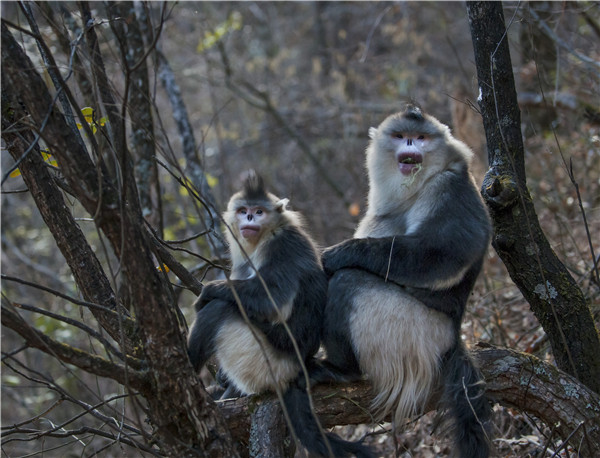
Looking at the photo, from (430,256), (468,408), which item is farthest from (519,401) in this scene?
(430,256)

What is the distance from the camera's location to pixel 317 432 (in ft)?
12.0

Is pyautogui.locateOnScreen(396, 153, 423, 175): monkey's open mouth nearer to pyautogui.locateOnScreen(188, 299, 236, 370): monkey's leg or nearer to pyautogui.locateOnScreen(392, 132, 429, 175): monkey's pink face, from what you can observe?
pyautogui.locateOnScreen(392, 132, 429, 175): monkey's pink face

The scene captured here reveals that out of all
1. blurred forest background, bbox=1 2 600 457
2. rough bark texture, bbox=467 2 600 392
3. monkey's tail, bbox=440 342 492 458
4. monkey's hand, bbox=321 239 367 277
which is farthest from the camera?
blurred forest background, bbox=1 2 600 457

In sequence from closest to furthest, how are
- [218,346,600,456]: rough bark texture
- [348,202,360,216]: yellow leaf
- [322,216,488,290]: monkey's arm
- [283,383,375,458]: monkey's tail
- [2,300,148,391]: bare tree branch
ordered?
[2,300,148,391]: bare tree branch → [283,383,375,458]: monkey's tail → [218,346,600,456]: rough bark texture → [322,216,488,290]: monkey's arm → [348,202,360,216]: yellow leaf

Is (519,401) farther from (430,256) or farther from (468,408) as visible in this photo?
(430,256)

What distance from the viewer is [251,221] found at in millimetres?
4203

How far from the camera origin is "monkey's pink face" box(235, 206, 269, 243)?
164 inches

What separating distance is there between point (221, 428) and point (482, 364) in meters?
1.76

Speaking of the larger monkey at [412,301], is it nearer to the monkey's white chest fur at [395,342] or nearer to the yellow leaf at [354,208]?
the monkey's white chest fur at [395,342]

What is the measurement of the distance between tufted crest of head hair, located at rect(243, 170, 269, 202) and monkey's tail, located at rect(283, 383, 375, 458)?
1.30 metres

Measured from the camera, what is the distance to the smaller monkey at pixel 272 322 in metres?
3.75

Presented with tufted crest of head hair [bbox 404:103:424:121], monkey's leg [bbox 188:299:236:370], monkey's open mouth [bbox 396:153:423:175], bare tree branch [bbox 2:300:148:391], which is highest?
tufted crest of head hair [bbox 404:103:424:121]

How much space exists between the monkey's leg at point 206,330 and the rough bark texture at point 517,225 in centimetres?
188

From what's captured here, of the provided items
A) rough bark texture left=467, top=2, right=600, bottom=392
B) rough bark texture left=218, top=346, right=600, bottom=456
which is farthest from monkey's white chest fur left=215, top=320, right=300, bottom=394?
rough bark texture left=467, top=2, right=600, bottom=392
